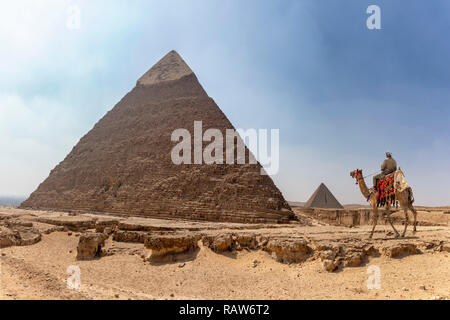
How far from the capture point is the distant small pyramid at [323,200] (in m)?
26.8

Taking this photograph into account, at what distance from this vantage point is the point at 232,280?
493 centimetres

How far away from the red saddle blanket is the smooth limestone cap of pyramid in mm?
23777

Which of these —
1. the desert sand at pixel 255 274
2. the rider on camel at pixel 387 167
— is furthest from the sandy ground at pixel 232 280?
the rider on camel at pixel 387 167

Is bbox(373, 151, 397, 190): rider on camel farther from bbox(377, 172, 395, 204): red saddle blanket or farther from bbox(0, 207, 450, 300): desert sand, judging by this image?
bbox(0, 207, 450, 300): desert sand

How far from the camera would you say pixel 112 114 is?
1131 inches

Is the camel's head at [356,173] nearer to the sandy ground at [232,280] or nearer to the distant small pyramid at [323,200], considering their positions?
the sandy ground at [232,280]

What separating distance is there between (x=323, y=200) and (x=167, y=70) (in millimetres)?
21197

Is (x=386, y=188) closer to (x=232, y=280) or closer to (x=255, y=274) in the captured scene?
(x=255, y=274)

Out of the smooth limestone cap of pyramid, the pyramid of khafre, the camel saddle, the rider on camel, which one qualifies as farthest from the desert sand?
the smooth limestone cap of pyramid

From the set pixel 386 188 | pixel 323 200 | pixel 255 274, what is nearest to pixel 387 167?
pixel 386 188

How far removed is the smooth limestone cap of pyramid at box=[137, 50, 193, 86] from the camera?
2758cm

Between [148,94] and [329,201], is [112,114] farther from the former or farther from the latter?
[329,201]

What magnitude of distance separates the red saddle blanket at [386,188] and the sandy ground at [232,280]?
158 cm

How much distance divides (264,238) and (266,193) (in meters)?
8.79
